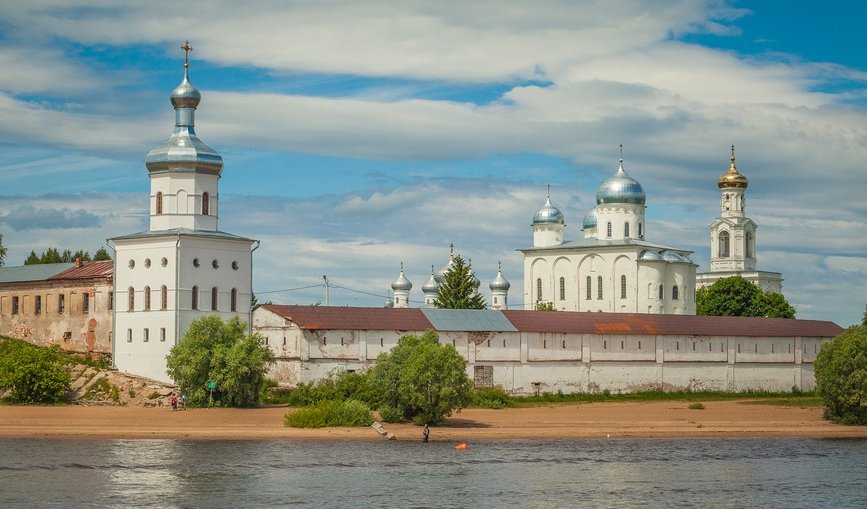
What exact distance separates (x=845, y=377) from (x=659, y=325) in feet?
48.3

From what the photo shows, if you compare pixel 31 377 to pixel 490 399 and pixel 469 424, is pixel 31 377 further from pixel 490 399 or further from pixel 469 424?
pixel 490 399

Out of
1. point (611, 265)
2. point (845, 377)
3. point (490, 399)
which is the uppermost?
point (611, 265)

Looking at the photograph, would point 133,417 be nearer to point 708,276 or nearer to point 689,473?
point 689,473

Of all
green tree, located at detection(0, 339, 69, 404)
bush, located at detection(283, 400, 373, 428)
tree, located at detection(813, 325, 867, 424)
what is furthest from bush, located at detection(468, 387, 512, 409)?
green tree, located at detection(0, 339, 69, 404)

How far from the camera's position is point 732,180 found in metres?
111

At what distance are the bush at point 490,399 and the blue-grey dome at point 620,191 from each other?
105ft

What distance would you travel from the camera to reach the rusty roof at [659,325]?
66500 millimetres

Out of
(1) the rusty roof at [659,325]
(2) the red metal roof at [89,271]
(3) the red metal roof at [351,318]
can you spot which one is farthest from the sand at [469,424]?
(2) the red metal roof at [89,271]

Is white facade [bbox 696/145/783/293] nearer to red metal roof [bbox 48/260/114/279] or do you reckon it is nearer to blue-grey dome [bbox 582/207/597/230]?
blue-grey dome [bbox 582/207/597/230]

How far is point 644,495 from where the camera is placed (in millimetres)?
A: 38188

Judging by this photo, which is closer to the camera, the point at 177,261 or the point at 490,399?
the point at 177,261

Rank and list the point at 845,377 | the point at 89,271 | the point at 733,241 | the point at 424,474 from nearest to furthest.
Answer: the point at 424,474 < the point at 845,377 < the point at 89,271 < the point at 733,241

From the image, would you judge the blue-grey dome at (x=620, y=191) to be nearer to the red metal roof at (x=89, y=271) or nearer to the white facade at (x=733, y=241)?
the white facade at (x=733, y=241)

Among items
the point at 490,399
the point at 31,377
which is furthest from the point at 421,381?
the point at 31,377
